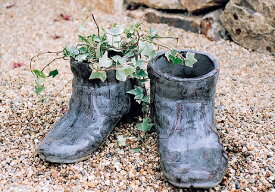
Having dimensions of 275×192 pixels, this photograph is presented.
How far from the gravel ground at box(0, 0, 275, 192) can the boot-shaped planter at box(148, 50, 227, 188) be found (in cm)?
9

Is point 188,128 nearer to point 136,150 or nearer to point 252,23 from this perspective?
point 136,150

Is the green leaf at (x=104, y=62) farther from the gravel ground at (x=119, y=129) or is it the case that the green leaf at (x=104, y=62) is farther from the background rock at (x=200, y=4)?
the background rock at (x=200, y=4)

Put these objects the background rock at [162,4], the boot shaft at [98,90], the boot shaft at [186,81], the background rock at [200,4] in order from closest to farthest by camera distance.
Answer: the boot shaft at [186,81], the boot shaft at [98,90], the background rock at [200,4], the background rock at [162,4]

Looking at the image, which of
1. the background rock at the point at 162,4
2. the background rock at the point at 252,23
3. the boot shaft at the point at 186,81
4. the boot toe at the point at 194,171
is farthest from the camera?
the background rock at the point at 162,4

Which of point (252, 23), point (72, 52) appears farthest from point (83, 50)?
point (252, 23)

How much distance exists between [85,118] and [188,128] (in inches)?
16.8

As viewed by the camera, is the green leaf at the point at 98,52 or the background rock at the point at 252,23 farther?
the background rock at the point at 252,23

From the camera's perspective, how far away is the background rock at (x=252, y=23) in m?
2.32

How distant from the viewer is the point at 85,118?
5.04 ft

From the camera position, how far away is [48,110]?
1854 mm

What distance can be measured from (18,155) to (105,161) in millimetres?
370

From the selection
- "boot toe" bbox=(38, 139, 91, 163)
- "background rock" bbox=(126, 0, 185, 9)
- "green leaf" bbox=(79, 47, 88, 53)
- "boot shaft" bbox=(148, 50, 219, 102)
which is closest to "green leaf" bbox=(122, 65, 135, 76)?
"boot shaft" bbox=(148, 50, 219, 102)

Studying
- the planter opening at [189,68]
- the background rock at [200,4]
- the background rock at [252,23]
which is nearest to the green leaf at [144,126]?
the planter opening at [189,68]

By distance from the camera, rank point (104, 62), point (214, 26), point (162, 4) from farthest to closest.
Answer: point (162, 4)
point (214, 26)
point (104, 62)
